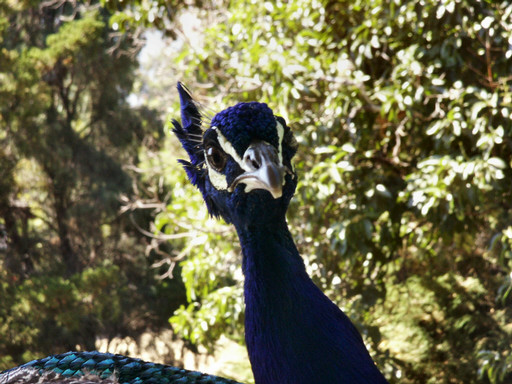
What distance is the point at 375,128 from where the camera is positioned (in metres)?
3.79

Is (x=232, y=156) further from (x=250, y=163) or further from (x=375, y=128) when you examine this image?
(x=375, y=128)

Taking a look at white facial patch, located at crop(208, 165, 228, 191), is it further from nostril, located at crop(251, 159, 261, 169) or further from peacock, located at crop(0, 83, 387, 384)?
nostril, located at crop(251, 159, 261, 169)

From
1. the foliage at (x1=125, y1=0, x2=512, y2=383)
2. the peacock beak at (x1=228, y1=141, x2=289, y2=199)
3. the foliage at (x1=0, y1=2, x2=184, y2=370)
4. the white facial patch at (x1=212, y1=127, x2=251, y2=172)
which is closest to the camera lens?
the peacock beak at (x1=228, y1=141, x2=289, y2=199)

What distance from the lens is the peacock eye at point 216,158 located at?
59.5 inches

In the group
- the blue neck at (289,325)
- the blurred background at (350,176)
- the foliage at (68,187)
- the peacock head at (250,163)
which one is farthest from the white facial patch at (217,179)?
the foliage at (68,187)

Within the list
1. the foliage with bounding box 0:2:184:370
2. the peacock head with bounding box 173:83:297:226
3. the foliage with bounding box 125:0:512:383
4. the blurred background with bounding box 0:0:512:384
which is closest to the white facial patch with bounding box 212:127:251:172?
the peacock head with bounding box 173:83:297:226

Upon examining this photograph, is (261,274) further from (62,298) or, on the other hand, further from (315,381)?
(62,298)

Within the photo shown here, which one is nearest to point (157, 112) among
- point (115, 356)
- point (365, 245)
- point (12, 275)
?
point (12, 275)

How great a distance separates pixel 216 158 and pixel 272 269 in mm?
350

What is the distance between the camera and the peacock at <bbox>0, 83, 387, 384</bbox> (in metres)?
1.39

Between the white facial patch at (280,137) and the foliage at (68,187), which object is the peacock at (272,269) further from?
the foliage at (68,187)

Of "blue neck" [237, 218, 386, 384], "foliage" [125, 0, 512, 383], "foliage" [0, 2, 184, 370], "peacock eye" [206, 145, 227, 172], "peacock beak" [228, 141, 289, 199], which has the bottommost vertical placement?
"blue neck" [237, 218, 386, 384]

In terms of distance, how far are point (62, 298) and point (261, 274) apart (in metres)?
5.88

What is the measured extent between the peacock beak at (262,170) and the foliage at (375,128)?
1725mm
